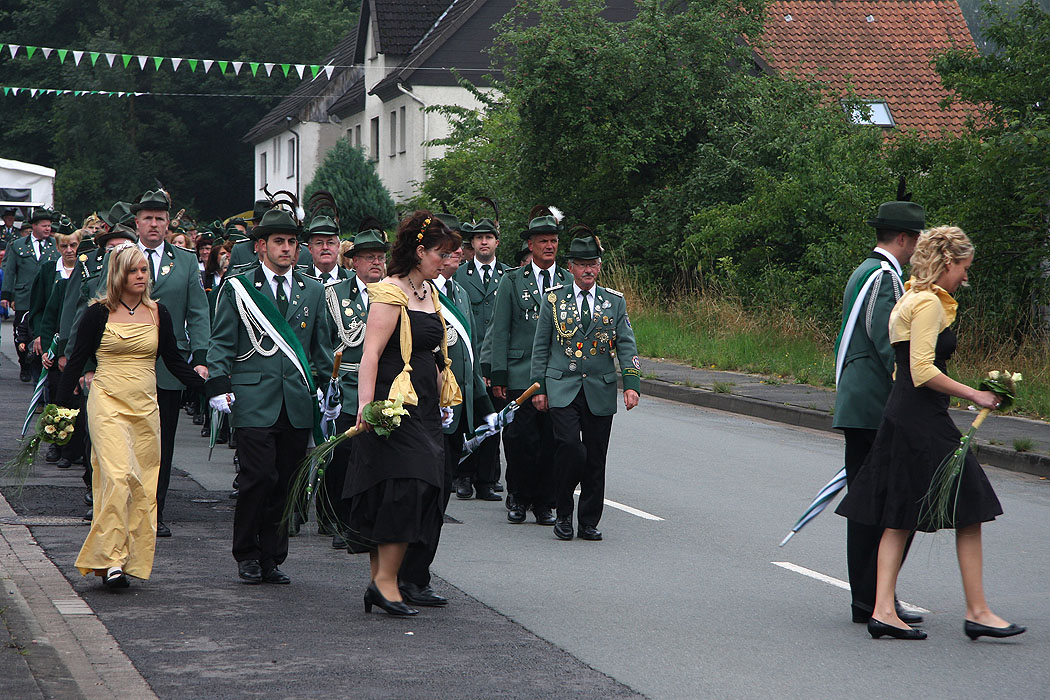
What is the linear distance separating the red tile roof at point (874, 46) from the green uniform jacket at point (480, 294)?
93.3ft

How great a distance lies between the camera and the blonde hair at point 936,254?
6.34m

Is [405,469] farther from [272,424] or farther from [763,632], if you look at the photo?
[763,632]

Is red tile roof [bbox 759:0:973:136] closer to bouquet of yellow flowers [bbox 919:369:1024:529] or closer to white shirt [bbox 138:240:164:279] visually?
white shirt [bbox 138:240:164:279]

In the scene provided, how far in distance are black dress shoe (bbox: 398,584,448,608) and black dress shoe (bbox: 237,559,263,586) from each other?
3.08ft

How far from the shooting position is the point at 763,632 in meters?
6.53

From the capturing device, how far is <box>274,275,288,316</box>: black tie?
25.6ft

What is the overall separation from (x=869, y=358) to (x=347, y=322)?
3.35 meters

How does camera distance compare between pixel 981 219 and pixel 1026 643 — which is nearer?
pixel 1026 643

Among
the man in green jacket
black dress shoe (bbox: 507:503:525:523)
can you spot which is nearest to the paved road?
black dress shoe (bbox: 507:503:525:523)

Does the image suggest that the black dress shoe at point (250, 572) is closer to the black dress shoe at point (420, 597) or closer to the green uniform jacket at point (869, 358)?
the black dress shoe at point (420, 597)

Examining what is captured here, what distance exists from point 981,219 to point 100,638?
1437cm

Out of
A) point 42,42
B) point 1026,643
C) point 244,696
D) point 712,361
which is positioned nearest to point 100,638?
point 244,696

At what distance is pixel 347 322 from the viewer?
8.63 m

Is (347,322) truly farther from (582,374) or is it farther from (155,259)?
(582,374)
